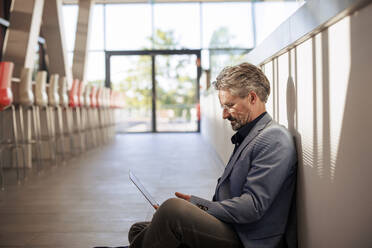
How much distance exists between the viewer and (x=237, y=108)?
1.52 m

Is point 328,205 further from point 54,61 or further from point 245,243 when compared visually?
point 54,61

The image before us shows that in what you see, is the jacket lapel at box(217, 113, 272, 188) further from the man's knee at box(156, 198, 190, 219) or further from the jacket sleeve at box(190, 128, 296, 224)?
the man's knee at box(156, 198, 190, 219)

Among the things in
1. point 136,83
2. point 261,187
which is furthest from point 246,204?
point 136,83

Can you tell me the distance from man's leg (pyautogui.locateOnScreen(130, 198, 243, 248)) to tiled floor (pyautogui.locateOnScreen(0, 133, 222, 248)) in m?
0.88

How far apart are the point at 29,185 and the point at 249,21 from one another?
9.28 m

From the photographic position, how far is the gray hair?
4.84 feet

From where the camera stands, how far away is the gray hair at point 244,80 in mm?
1475

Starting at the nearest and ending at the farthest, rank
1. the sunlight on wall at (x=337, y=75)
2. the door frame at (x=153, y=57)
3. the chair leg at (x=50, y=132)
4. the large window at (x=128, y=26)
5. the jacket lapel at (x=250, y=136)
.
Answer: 1. the sunlight on wall at (x=337, y=75)
2. the jacket lapel at (x=250, y=136)
3. the chair leg at (x=50, y=132)
4. the door frame at (x=153, y=57)
5. the large window at (x=128, y=26)

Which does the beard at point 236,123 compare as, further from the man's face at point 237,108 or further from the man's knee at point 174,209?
the man's knee at point 174,209

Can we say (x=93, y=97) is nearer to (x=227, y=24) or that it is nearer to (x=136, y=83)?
(x=136, y=83)

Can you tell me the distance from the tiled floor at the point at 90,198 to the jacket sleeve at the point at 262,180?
102 centimetres

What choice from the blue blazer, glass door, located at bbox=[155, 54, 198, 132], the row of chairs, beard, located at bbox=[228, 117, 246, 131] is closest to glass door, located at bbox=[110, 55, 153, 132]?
glass door, located at bbox=[155, 54, 198, 132]

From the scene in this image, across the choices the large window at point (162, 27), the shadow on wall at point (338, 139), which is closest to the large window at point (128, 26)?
the large window at point (162, 27)

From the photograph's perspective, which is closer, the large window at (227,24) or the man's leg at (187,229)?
the man's leg at (187,229)
